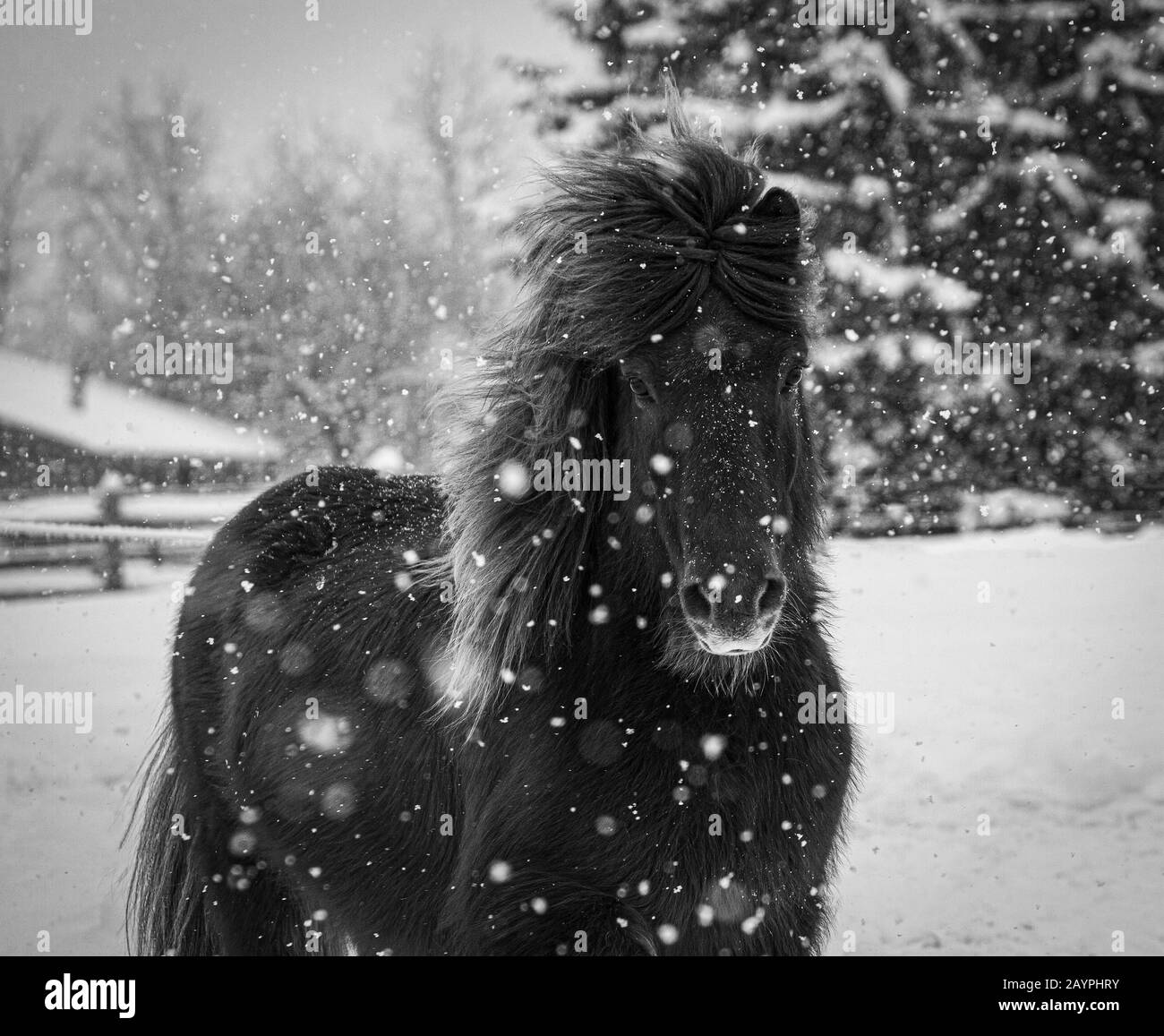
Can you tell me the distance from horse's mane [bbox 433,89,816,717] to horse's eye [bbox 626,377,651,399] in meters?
0.08

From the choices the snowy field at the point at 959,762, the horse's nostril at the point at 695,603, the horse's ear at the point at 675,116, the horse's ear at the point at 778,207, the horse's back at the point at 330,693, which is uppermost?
the horse's ear at the point at 675,116

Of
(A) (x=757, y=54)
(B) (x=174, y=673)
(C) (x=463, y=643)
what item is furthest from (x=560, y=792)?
(A) (x=757, y=54)

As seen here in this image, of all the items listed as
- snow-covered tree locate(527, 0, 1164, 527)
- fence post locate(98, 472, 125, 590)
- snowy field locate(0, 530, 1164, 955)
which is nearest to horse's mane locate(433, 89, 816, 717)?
snowy field locate(0, 530, 1164, 955)

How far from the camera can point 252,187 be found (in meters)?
20.8

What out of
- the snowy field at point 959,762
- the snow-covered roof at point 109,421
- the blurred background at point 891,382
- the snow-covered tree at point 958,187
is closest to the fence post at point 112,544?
the blurred background at point 891,382

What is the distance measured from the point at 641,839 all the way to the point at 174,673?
2.54 metres

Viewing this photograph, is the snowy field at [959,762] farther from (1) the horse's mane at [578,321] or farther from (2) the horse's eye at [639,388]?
(2) the horse's eye at [639,388]

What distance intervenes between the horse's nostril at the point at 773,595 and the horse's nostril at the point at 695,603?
0.12 meters

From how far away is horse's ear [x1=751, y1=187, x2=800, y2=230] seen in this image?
243cm

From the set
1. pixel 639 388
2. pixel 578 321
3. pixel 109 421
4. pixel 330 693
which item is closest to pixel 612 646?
pixel 639 388

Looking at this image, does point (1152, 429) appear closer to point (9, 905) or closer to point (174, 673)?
point (174, 673)

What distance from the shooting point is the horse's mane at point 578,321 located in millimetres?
2297

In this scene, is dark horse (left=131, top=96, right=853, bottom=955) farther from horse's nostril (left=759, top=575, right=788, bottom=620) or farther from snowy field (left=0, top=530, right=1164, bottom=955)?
snowy field (left=0, top=530, right=1164, bottom=955)

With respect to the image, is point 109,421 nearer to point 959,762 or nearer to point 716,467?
point 959,762
